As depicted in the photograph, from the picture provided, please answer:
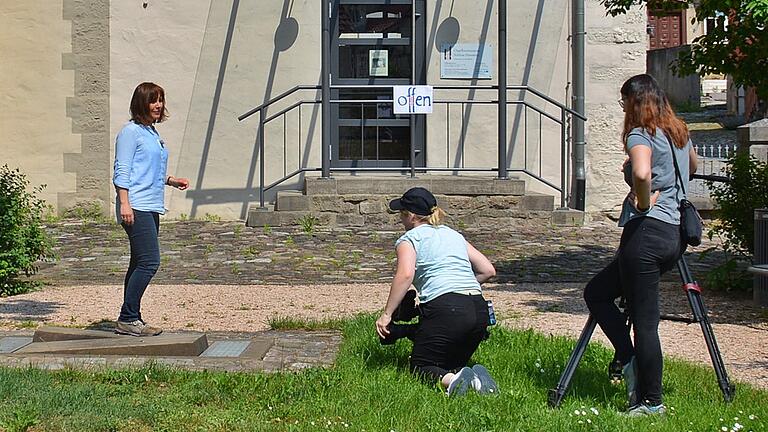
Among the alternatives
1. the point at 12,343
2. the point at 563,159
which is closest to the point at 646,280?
the point at 12,343

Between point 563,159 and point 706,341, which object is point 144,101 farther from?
point 563,159

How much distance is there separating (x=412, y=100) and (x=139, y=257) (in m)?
7.58

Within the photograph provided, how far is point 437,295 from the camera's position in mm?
6203

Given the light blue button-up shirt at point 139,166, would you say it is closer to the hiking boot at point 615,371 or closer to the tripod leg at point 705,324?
the hiking boot at point 615,371

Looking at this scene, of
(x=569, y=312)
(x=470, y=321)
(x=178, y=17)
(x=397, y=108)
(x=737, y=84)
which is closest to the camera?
(x=470, y=321)

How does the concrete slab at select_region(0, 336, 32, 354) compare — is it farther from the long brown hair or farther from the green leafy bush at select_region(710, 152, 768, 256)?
the green leafy bush at select_region(710, 152, 768, 256)

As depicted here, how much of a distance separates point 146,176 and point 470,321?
259 cm

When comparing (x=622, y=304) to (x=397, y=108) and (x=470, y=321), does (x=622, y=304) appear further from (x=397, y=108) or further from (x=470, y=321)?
(x=397, y=108)

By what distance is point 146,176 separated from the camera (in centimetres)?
750

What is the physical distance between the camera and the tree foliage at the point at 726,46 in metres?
8.94

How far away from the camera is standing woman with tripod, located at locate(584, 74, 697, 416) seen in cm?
551

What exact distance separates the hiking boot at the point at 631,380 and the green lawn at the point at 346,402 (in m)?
0.11

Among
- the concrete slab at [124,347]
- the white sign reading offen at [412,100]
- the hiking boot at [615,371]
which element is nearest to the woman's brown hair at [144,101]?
the concrete slab at [124,347]

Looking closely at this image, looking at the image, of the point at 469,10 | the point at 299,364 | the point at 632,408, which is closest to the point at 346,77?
the point at 469,10
